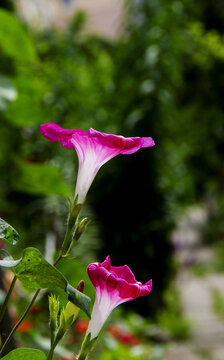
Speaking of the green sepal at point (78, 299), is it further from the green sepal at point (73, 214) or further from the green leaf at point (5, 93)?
the green leaf at point (5, 93)

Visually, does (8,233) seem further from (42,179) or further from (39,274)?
(42,179)

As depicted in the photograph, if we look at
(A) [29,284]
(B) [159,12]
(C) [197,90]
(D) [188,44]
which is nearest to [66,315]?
(A) [29,284]

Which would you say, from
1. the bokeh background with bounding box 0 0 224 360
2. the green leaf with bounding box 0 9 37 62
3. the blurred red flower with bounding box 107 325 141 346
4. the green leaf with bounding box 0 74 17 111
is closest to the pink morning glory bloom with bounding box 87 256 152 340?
the green leaf with bounding box 0 74 17 111

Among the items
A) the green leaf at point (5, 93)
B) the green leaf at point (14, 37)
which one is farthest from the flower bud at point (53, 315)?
the green leaf at point (14, 37)

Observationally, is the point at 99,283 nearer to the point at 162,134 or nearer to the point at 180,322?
the point at 162,134

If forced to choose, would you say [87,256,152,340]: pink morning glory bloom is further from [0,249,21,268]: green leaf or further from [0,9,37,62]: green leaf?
[0,9,37,62]: green leaf

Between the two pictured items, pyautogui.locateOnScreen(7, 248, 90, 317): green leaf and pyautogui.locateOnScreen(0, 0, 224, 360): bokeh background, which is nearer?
pyautogui.locateOnScreen(7, 248, 90, 317): green leaf
